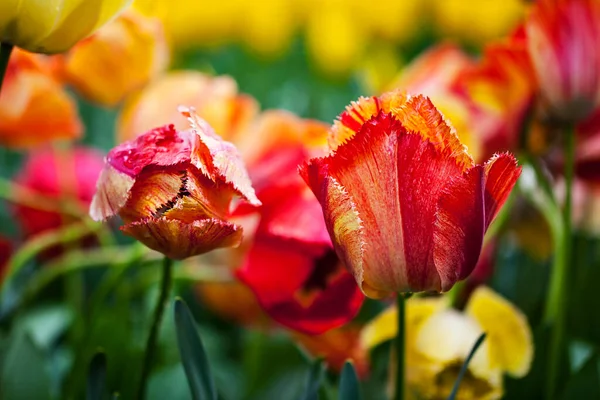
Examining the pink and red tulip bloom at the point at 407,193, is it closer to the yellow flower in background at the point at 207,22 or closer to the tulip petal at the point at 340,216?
the tulip petal at the point at 340,216

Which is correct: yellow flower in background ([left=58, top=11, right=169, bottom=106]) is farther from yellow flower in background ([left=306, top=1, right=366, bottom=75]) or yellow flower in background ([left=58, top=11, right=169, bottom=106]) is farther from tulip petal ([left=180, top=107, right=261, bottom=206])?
yellow flower in background ([left=306, top=1, right=366, bottom=75])

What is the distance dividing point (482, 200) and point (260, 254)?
0.43 ft

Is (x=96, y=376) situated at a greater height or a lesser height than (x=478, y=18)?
lesser

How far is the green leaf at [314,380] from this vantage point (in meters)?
0.34

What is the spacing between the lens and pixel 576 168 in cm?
52

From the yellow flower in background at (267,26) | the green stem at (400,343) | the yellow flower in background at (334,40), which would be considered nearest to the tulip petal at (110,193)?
the green stem at (400,343)

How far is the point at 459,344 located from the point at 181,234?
0.17m

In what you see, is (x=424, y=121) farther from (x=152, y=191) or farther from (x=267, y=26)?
(x=267, y=26)

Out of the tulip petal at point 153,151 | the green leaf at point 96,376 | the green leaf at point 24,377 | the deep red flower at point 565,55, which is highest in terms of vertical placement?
the deep red flower at point 565,55

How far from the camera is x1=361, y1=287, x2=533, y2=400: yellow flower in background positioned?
1.24 feet

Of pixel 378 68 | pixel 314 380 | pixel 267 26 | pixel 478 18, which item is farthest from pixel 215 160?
pixel 478 18

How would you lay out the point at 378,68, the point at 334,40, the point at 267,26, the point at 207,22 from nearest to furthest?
the point at 378,68 < the point at 334,40 < the point at 267,26 < the point at 207,22

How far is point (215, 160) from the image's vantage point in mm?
282

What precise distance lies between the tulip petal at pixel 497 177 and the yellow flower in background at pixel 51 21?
0.15 metres
